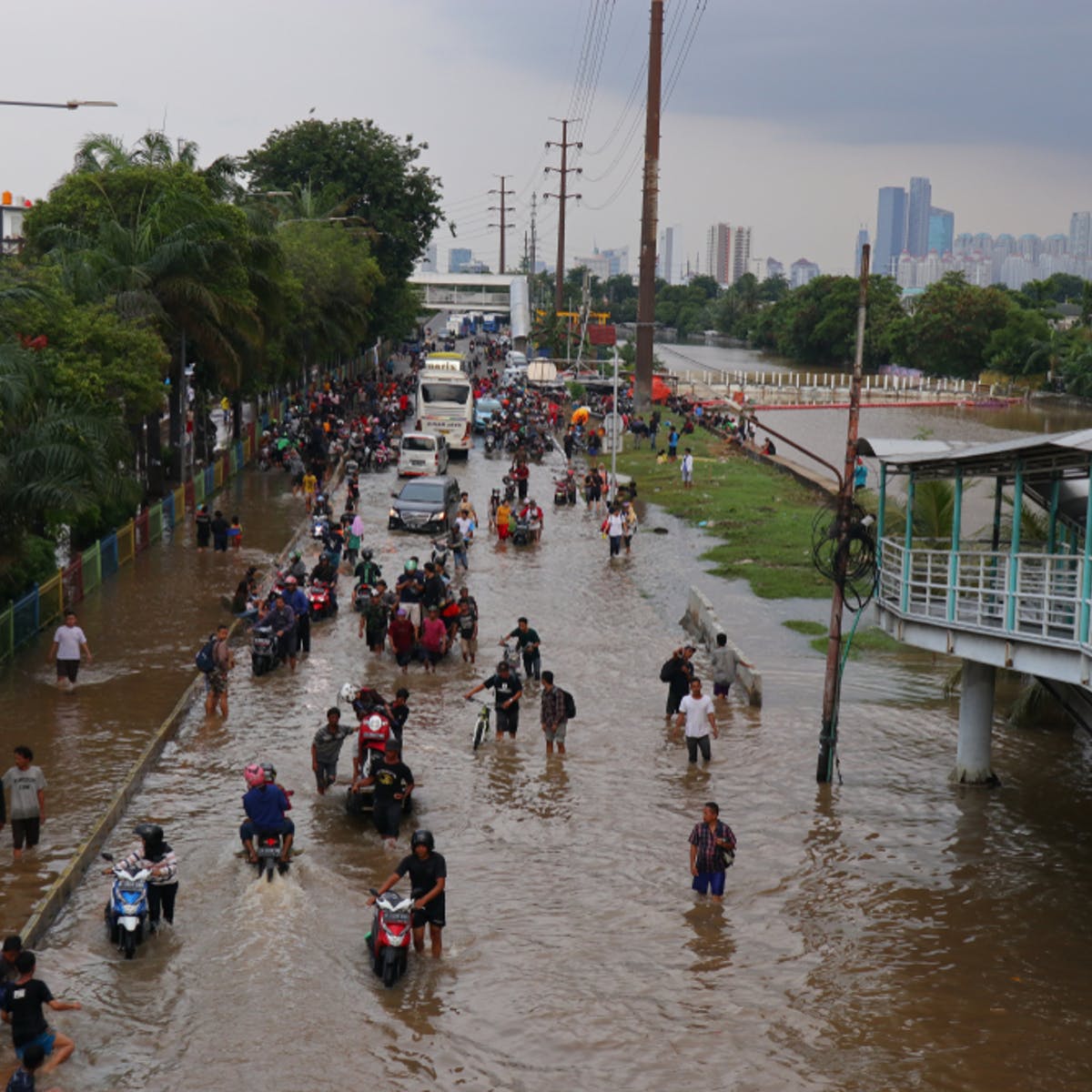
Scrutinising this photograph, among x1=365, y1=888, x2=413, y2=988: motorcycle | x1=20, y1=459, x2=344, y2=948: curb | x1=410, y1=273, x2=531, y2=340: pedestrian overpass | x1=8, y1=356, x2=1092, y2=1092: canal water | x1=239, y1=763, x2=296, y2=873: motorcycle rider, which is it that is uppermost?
x1=410, y1=273, x2=531, y2=340: pedestrian overpass

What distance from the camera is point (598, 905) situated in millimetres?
13648

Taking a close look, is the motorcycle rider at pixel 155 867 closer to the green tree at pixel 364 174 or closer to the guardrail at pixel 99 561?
the guardrail at pixel 99 561

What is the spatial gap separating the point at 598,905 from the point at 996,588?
5998 millimetres

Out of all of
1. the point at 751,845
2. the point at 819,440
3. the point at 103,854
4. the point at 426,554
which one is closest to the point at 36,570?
the point at 426,554

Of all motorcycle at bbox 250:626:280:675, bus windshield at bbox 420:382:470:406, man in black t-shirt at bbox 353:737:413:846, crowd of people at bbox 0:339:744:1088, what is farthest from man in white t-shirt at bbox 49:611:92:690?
bus windshield at bbox 420:382:470:406

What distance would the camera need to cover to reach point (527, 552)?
113ft

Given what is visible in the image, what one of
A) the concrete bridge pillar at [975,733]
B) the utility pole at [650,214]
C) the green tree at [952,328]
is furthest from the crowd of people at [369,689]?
the green tree at [952,328]

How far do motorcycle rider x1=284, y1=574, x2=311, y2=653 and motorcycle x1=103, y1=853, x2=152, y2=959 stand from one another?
10.7m

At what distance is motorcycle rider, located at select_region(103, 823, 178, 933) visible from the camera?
39.4ft

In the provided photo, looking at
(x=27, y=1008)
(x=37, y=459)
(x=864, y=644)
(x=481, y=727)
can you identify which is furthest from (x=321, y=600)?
(x=27, y=1008)

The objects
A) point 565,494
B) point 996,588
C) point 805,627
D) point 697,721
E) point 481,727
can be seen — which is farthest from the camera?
point 565,494

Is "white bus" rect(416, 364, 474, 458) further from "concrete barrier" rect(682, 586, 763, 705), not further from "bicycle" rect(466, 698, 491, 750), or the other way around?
"bicycle" rect(466, 698, 491, 750)

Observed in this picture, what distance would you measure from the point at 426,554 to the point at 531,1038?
74.9 feet

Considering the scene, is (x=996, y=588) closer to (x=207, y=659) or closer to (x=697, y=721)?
(x=697, y=721)
